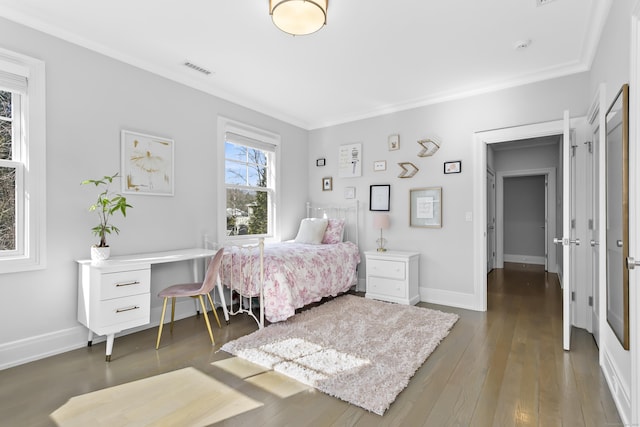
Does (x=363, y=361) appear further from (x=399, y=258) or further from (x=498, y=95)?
(x=498, y=95)

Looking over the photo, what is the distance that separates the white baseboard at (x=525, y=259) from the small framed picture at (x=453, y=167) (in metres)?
4.67

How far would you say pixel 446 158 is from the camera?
4055mm

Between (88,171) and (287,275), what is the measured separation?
2003 mm

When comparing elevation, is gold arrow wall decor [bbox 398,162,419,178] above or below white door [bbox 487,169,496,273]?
above

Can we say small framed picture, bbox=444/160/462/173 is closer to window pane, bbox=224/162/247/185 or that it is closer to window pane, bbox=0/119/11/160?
window pane, bbox=224/162/247/185

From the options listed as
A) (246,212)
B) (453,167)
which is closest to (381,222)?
(453,167)

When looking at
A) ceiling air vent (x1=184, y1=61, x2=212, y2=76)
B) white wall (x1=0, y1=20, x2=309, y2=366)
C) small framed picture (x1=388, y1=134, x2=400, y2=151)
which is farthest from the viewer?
small framed picture (x1=388, y1=134, x2=400, y2=151)

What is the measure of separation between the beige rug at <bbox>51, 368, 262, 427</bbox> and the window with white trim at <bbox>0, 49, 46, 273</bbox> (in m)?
1.25

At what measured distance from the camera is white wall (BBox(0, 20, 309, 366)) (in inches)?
98.9

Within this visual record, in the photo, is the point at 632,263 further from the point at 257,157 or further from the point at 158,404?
the point at 257,157

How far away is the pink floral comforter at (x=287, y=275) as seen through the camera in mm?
3152

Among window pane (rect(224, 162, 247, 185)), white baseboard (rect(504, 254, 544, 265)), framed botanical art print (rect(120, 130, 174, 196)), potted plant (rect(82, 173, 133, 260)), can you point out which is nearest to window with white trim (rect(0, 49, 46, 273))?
potted plant (rect(82, 173, 133, 260))

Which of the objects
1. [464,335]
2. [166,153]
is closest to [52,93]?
[166,153]

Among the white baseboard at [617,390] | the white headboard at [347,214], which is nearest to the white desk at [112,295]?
the white headboard at [347,214]
